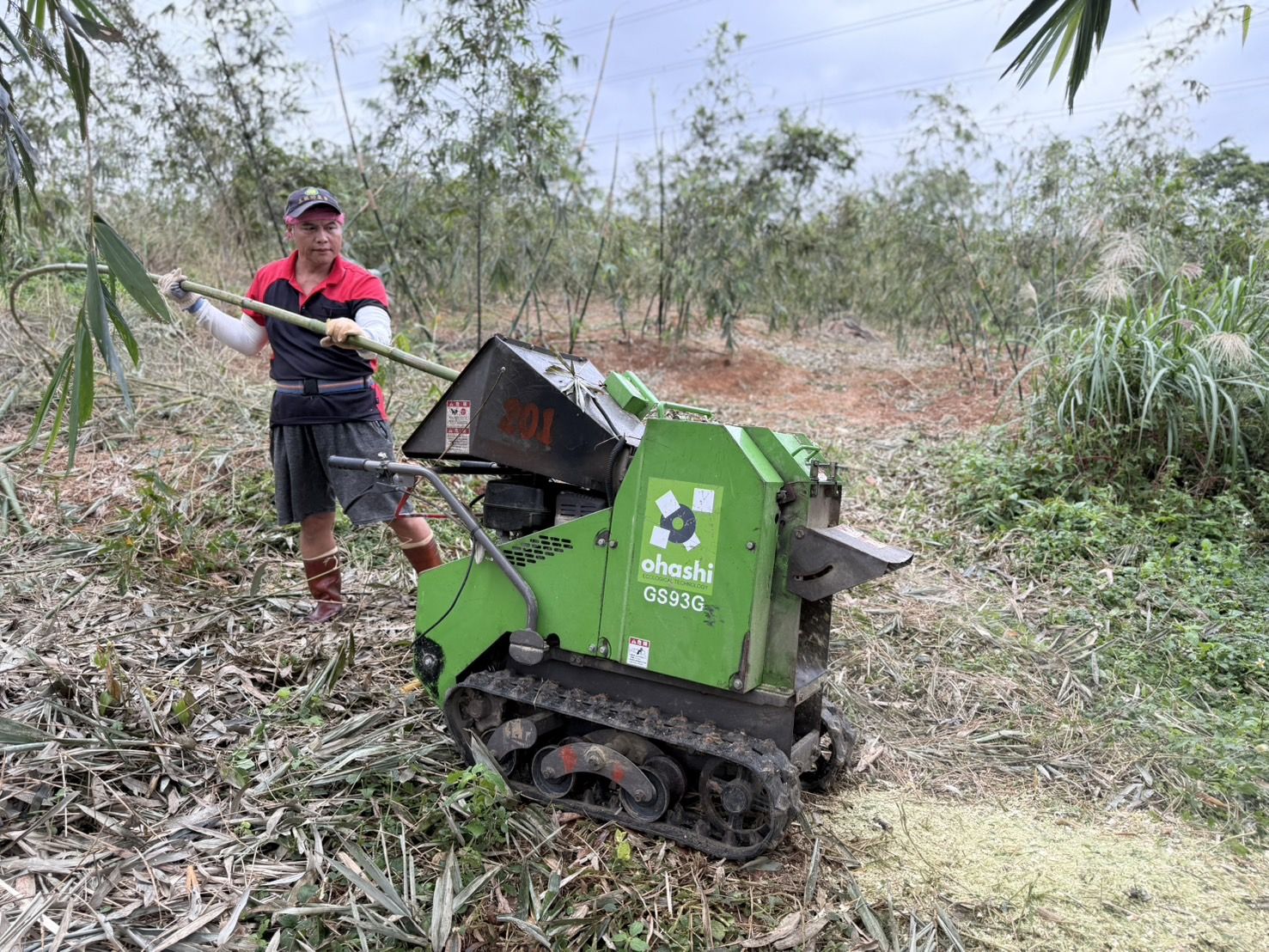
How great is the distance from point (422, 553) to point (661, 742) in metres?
1.41

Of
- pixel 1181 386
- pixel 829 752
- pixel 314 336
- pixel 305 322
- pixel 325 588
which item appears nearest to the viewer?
pixel 829 752

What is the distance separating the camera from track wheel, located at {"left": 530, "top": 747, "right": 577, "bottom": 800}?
2746mm

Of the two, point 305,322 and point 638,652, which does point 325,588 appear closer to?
point 305,322

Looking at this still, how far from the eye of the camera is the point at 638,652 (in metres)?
2.62

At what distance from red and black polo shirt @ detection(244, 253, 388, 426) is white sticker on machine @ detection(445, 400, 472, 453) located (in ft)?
2.55

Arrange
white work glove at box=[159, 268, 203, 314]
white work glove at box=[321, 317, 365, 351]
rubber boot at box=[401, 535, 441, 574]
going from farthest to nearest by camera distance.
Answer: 1. rubber boot at box=[401, 535, 441, 574]
2. white work glove at box=[159, 268, 203, 314]
3. white work glove at box=[321, 317, 365, 351]

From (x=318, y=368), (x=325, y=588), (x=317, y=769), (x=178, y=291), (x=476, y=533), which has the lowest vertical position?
(x=317, y=769)

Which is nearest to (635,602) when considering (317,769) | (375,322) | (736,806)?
(736,806)

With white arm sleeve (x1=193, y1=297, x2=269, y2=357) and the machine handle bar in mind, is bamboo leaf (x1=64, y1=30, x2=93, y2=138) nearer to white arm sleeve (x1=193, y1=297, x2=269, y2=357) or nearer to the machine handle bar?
white arm sleeve (x1=193, y1=297, x2=269, y2=357)

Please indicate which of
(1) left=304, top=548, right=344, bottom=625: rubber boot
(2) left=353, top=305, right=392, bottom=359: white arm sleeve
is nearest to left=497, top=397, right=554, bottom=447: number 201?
(2) left=353, top=305, right=392, bottom=359: white arm sleeve

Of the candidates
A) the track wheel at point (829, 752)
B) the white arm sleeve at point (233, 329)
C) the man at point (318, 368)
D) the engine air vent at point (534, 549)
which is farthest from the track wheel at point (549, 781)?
the white arm sleeve at point (233, 329)

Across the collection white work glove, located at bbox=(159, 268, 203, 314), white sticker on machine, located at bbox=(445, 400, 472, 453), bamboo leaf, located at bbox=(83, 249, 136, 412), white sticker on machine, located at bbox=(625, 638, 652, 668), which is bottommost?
white sticker on machine, located at bbox=(625, 638, 652, 668)

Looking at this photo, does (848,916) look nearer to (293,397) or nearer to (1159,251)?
(293,397)

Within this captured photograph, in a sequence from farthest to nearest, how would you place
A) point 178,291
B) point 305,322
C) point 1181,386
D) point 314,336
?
point 1181,386 < point 314,336 < point 178,291 < point 305,322
